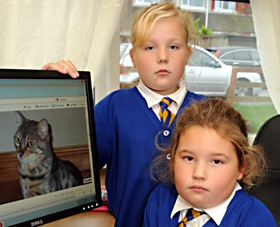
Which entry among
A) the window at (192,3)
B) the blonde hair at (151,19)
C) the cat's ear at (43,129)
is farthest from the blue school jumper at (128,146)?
the window at (192,3)

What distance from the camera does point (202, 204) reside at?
1.05m

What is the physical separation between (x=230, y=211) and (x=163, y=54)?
521mm

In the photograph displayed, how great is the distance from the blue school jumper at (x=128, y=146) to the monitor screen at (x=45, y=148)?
7.8 inches

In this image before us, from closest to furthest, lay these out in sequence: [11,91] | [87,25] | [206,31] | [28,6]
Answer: [11,91], [28,6], [87,25], [206,31]

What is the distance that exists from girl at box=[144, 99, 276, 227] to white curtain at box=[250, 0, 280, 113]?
1141 mm

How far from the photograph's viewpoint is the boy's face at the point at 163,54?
1.26 metres

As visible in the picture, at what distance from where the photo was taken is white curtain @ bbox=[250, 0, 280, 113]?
2139 mm

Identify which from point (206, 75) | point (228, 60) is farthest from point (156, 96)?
point (228, 60)

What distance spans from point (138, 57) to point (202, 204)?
53 cm

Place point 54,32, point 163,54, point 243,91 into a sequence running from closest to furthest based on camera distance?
1. point 163,54
2. point 54,32
3. point 243,91

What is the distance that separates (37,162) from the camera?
99 cm


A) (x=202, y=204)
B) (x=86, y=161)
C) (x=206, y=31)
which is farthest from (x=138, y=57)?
(x=206, y=31)

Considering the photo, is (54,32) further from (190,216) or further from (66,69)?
(190,216)

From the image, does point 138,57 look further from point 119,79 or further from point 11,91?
point 119,79
